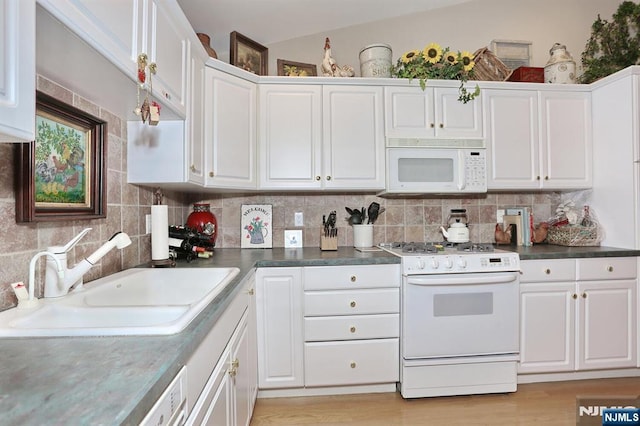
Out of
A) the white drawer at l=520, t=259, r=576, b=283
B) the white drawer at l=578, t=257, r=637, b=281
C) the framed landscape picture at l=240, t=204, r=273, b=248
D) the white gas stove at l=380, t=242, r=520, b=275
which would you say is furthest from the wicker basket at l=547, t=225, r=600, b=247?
the framed landscape picture at l=240, t=204, r=273, b=248

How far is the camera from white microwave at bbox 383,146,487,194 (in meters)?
2.30

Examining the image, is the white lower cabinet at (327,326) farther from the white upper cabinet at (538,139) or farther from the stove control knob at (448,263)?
the white upper cabinet at (538,139)

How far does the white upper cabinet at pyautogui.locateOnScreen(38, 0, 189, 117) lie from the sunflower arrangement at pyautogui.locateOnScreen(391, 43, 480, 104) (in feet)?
5.00

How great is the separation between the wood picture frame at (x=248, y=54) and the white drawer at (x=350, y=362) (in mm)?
1997

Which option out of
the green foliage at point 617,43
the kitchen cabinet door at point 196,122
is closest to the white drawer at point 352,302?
the kitchen cabinet door at point 196,122

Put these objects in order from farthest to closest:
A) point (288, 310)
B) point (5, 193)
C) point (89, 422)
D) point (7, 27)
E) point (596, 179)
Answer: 1. point (596, 179)
2. point (288, 310)
3. point (5, 193)
4. point (7, 27)
5. point (89, 422)

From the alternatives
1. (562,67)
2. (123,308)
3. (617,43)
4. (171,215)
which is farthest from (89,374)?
(617,43)

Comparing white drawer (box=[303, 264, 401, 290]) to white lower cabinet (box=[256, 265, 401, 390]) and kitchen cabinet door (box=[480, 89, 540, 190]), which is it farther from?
kitchen cabinet door (box=[480, 89, 540, 190])

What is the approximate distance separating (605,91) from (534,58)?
2.29 ft

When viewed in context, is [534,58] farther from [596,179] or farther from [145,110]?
[145,110]

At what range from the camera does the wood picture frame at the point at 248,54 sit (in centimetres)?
221

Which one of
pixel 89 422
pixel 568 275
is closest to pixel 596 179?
pixel 568 275

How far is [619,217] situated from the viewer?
88.0 inches

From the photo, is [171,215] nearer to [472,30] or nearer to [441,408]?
[441,408]
